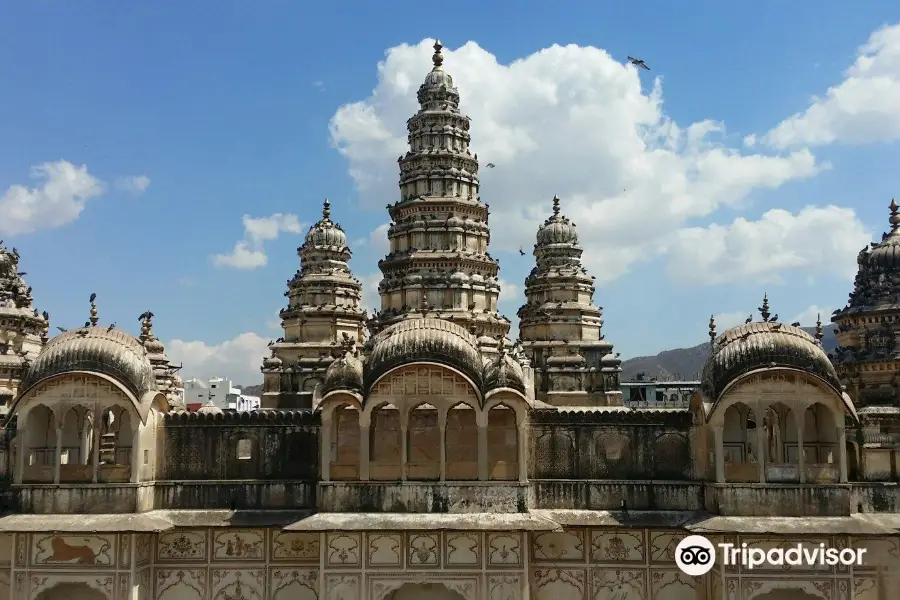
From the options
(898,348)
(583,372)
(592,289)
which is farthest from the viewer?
(592,289)

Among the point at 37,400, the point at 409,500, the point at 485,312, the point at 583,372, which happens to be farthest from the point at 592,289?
the point at 37,400

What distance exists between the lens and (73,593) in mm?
22375

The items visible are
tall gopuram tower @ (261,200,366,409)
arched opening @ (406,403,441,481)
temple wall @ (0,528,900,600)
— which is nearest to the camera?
temple wall @ (0,528,900,600)

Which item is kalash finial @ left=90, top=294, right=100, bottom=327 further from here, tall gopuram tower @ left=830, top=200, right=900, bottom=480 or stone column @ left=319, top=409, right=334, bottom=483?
tall gopuram tower @ left=830, top=200, right=900, bottom=480

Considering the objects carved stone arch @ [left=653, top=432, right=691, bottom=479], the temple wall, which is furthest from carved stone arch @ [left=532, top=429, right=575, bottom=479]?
carved stone arch @ [left=653, top=432, right=691, bottom=479]

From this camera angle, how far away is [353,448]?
23625 millimetres

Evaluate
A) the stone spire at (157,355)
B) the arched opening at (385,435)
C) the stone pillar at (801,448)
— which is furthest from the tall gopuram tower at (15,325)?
the stone pillar at (801,448)

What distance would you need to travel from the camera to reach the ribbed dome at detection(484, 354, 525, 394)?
860 inches

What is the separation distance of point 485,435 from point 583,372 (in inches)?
850

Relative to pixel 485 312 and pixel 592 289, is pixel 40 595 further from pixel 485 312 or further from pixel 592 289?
pixel 592 289

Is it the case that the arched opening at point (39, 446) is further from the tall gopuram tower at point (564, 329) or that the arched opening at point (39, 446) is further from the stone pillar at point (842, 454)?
the tall gopuram tower at point (564, 329)

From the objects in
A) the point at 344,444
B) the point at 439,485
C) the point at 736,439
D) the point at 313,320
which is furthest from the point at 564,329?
the point at 439,485

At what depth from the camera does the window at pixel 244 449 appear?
77.5 ft

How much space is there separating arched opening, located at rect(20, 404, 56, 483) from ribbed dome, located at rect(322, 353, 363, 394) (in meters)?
8.07
